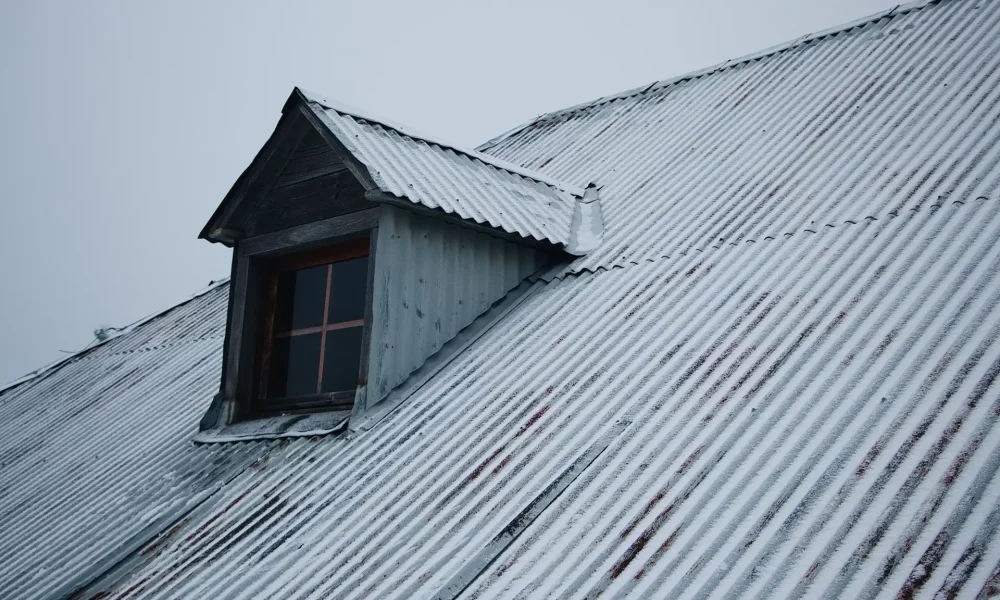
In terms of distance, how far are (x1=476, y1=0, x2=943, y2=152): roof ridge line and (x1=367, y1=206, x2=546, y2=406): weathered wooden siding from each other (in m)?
3.03

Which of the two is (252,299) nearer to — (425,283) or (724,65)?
(425,283)

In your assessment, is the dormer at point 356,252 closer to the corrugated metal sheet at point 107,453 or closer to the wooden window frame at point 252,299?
the wooden window frame at point 252,299

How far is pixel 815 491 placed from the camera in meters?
2.74

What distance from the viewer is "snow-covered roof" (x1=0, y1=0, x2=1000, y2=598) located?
2.69 m

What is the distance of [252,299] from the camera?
245 inches

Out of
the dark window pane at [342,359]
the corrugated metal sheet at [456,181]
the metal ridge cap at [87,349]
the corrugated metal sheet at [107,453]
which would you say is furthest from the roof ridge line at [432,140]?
the metal ridge cap at [87,349]

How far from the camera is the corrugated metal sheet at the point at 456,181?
5.48m

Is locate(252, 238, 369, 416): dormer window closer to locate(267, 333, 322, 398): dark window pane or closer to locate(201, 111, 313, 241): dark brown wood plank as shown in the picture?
locate(267, 333, 322, 398): dark window pane

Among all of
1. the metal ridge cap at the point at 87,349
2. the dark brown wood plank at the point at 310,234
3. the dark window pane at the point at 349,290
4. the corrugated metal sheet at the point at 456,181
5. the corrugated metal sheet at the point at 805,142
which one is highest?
the corrugated metal sheet at the point at 805,142

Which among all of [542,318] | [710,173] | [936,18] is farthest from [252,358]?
[936,18]

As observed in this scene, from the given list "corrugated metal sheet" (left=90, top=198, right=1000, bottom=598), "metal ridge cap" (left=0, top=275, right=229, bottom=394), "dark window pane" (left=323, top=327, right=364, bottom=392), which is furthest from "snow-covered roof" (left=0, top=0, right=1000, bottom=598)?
"metal ridge cap" (left=0, top=275, right=229, bottom=394)

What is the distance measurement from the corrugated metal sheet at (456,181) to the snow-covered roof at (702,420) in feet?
1.38

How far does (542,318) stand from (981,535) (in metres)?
3.18

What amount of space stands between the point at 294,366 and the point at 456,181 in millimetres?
1695
